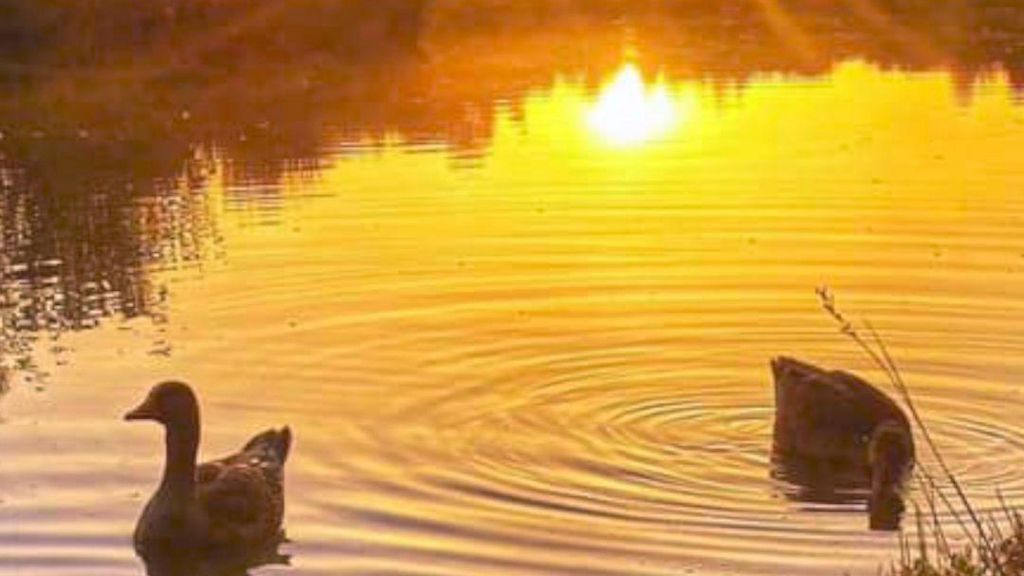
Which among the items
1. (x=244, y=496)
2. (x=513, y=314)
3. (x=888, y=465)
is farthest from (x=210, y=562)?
(x=513, y=314)

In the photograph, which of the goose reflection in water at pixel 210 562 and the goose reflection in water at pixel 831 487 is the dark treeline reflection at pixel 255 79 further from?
the goose reflection in water at pixel 831 487

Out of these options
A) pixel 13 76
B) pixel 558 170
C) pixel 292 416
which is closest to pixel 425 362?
pixel 292 416

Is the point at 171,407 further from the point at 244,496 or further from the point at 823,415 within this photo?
the point at 823,415

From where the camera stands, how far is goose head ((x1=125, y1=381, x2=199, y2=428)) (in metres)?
14.1

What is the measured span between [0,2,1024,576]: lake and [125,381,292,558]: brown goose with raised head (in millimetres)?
232

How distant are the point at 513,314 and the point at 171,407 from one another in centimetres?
586

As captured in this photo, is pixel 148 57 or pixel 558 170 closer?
pixel 558 170

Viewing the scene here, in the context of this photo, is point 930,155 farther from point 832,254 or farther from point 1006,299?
point 1006,299

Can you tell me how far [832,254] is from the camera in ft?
72.1

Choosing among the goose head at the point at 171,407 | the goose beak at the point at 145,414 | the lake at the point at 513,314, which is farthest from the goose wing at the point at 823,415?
the goose beak at the point at 145,414

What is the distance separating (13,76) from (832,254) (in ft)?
95.0

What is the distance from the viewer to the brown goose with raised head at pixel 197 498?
13555 mm

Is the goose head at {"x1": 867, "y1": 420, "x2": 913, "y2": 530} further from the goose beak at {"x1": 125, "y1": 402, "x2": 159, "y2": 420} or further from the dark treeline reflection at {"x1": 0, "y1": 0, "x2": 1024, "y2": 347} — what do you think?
the dark treeline reflection at {"x1": 0, "y1": 0, "x2": 1024, "y2": 347}

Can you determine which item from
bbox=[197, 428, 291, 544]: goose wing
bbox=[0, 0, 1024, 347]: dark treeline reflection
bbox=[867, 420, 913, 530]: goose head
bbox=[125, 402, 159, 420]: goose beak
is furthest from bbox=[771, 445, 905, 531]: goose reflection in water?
bbox=[0, 0, 1024, 347]: dark treeline reflection
